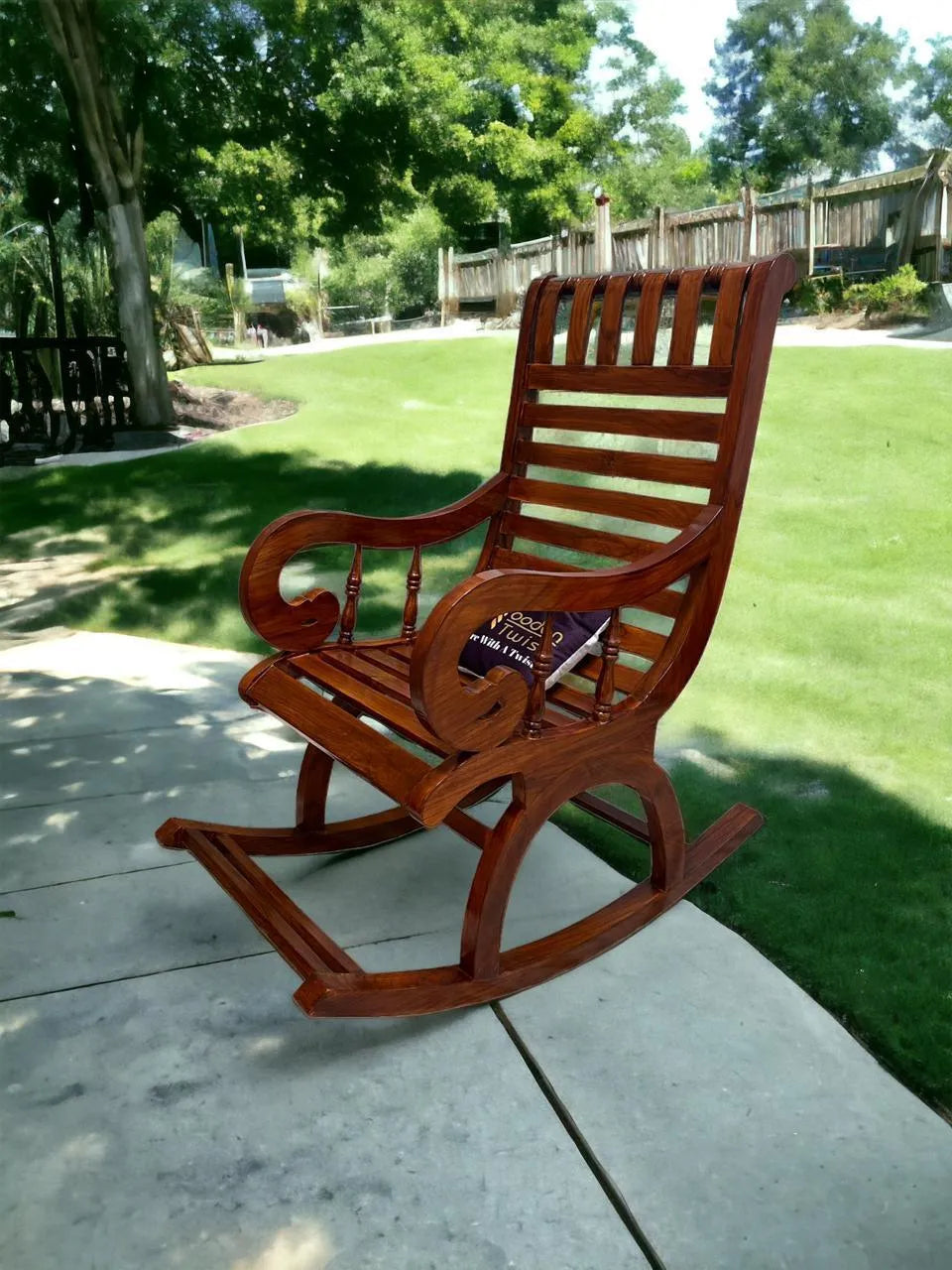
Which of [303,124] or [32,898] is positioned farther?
[303,124]

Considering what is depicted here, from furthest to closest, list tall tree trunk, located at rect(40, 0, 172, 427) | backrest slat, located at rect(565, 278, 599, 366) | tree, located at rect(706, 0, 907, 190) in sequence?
tall tree trunk, located at rect(40, 0, 172, 427) < tree, located at rect(706, 0, 907, 190) < backrest slat, located at rect(565, 278, 599, 366)

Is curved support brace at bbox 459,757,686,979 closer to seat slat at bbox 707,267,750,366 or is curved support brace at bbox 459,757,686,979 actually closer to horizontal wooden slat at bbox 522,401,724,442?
horizontal wooden slat at bbox 522,401,724,442

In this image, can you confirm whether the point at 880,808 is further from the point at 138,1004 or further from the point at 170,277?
the point at 170,277

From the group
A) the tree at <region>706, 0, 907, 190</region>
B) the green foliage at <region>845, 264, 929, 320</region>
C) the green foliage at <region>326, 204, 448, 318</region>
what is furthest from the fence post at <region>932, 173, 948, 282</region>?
the green foliage at <region>326, 204, 448, 318</region>

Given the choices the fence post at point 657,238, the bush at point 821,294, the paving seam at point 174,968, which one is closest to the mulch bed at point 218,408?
the fence post at point 657,238

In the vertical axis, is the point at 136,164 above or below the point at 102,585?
above

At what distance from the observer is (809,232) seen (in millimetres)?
4699

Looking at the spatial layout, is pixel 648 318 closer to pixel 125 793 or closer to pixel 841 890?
pixel 841 890

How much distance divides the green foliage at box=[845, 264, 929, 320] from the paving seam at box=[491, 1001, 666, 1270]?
4073mm

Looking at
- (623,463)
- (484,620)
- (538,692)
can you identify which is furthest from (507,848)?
(623,463)

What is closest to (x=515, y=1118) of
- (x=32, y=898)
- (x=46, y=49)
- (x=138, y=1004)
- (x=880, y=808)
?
(x=138, y=1004)

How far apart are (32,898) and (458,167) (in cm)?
434

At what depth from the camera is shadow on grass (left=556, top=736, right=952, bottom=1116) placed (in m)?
1.70

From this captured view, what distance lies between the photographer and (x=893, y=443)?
16.3ft
